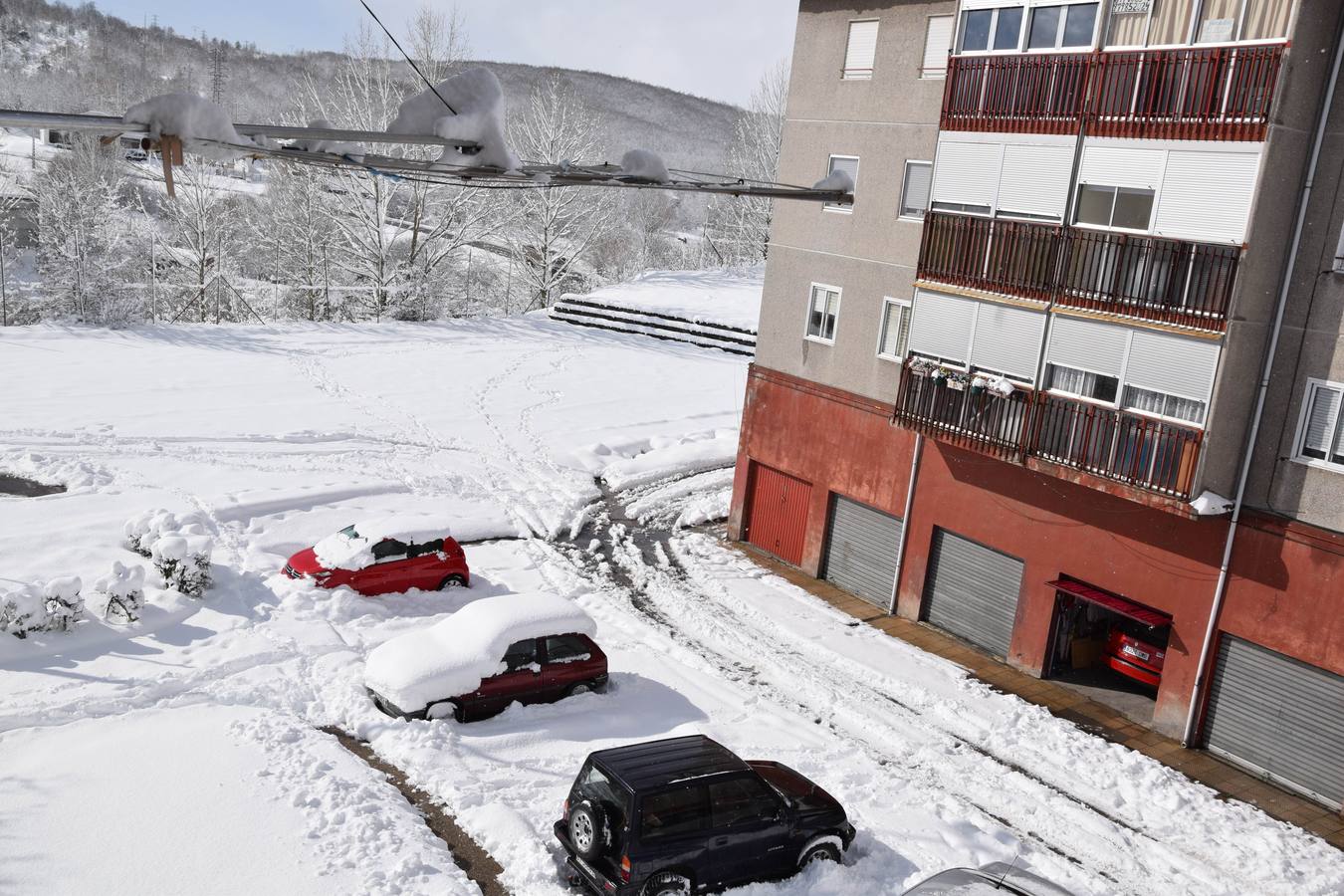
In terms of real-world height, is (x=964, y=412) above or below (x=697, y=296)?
above

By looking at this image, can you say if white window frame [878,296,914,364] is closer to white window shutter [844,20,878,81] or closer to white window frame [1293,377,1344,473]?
white window shutter [844,20,878,81]

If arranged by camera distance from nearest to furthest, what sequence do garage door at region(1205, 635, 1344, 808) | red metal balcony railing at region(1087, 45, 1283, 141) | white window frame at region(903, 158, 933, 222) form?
red metal balcony railing at region(1087, 45, 1283, 141), garage door at region(1205, 635, 1344, 808), white window frame at region(903, 158, 933, 222)

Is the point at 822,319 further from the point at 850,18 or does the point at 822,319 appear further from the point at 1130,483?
the point at 1130,483

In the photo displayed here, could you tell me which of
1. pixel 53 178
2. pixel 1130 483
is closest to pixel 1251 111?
pixel 1130 483

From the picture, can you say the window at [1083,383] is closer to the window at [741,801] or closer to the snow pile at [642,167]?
the snow pile at [642,167]

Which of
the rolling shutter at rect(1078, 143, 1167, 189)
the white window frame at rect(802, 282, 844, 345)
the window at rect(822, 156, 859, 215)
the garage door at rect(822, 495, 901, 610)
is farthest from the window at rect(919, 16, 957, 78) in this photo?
the garage door at rect(822, 495, 901, 610)

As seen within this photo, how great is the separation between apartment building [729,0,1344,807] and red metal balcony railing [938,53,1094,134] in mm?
49

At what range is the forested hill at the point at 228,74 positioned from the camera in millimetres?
129250

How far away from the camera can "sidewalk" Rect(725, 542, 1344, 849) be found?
14.3m

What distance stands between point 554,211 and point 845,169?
3935 centimetres

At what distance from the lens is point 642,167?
13031mm

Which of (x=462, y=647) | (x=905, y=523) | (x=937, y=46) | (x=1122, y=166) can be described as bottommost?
(x=462, y=647)

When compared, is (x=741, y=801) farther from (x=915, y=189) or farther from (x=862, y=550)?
(x=915, y=189)

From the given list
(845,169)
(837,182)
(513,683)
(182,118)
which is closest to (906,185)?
(837,182)
